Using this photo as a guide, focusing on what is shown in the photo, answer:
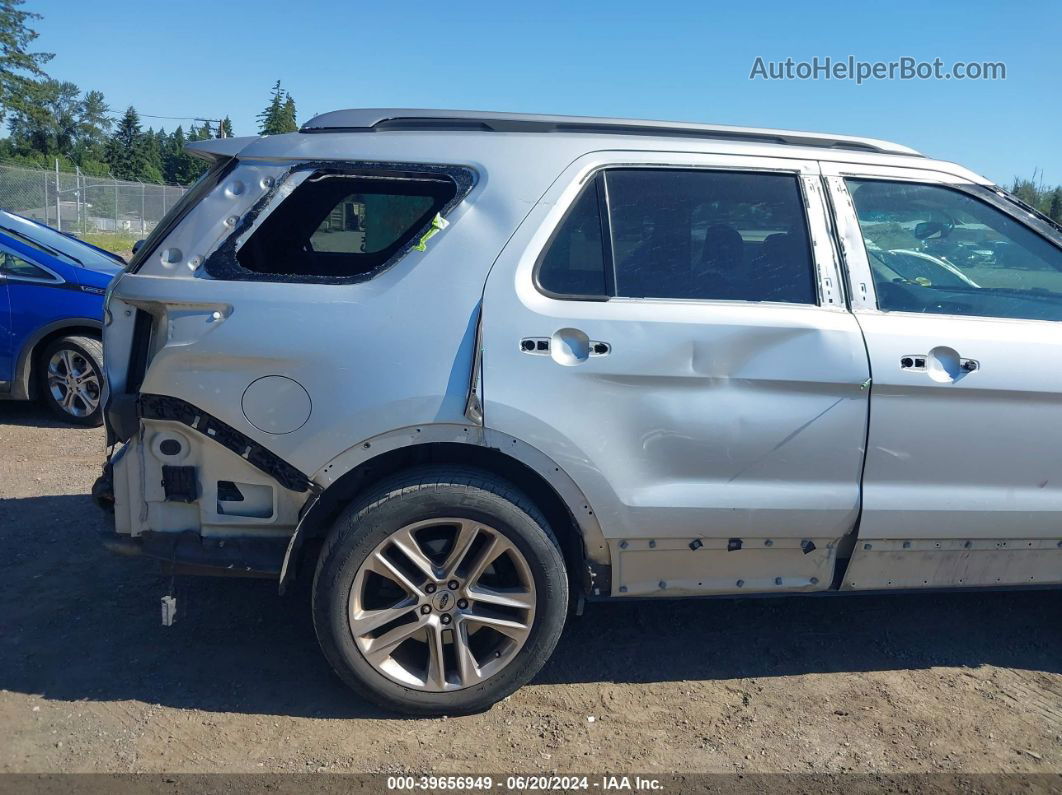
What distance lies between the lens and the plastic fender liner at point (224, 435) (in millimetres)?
3158

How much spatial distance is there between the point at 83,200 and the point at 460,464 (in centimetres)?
2605

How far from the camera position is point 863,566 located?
3436 mm

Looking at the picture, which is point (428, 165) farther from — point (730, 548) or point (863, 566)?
point (863, 566)

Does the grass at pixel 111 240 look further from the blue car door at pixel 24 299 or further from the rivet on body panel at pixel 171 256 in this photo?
the rivet on body panel at pixel 171 256

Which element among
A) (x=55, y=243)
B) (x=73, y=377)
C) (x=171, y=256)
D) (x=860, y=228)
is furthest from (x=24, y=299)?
(x=860, y=228)

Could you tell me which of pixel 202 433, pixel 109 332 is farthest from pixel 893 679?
pixel 109 332

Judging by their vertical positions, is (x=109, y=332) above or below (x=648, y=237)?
below

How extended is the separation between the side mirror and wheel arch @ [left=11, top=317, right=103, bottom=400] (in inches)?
238

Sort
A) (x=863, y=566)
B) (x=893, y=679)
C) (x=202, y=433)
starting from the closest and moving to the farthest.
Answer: (x=202, y=433)
(x=863, y=566)
(x=893, y=679)

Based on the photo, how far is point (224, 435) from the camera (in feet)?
10.4

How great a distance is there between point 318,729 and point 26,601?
72.1 inches

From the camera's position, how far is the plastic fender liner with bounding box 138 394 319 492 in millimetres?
3158

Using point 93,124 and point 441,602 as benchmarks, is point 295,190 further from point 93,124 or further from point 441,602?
point 93,124

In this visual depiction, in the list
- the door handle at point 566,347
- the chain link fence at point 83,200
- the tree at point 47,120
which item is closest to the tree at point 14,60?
the tree at point 47,120
